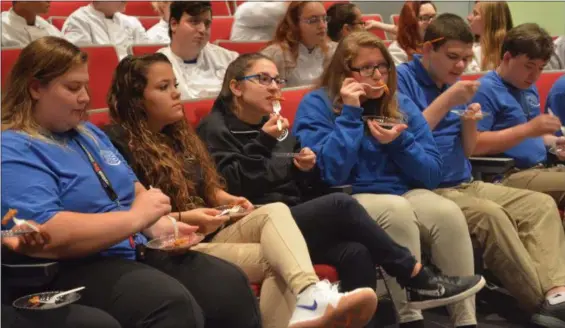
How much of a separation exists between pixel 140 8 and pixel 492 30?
8.13 ft

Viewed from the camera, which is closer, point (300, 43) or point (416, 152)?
point (416, 152)

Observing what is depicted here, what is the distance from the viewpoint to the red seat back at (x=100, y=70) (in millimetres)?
2844

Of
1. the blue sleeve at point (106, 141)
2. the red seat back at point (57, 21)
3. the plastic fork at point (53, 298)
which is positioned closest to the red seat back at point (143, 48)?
the blue sleeve at point (106, 141)

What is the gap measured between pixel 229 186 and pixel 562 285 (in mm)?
1185

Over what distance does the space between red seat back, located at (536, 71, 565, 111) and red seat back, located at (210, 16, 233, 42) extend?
1.73 metres

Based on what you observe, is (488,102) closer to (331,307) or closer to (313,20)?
(313,20)

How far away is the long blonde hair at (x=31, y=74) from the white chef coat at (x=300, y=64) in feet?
5.13

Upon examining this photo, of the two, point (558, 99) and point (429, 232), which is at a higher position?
point (558, 99)

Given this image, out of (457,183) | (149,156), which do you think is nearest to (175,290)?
(149,156)

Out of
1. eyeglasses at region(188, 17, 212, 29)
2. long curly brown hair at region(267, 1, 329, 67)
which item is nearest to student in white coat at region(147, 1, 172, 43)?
long curly brown hair at region(267, 1, 329, 67)

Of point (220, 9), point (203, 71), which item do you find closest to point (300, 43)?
point (203, 71)

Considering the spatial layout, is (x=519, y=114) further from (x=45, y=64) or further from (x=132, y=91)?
(x=45, y=64)

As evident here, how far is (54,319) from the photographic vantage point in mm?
1637

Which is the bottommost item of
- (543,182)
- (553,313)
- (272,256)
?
(553,313)
